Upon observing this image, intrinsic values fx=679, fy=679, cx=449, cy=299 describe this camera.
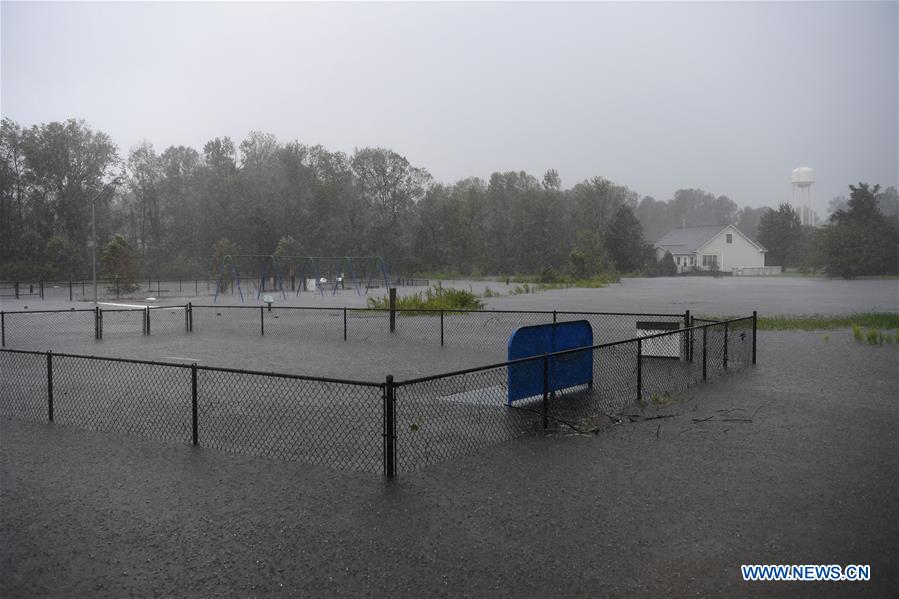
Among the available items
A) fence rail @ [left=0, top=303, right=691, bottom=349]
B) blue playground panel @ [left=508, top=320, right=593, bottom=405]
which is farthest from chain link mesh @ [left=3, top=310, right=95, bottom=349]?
blue playground panel @ [left=508, top=320, right=593, bottom=405]

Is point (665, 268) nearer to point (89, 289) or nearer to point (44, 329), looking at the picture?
point (89, 289)

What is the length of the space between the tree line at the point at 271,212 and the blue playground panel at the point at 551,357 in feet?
168

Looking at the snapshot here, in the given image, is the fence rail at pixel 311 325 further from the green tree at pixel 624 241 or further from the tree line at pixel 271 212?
the green tree at pixel 624 241

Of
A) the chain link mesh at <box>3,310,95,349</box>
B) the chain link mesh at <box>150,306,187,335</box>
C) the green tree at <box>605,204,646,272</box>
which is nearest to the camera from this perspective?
the chain link mesh at <box>3,310,95,349</box>

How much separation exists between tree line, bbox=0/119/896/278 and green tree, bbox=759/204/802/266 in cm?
2256

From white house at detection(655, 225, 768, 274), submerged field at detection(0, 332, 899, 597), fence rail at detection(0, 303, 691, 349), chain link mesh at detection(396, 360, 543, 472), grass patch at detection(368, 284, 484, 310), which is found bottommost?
submerged field at detection(0, 332, 899, 597)

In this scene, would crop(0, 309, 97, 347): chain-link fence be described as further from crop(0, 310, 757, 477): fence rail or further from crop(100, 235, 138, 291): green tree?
crop(100, 235, 138, 291): green tree

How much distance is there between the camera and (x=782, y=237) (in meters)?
96.8

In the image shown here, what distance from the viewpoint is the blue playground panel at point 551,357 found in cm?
928

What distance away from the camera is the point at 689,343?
542 inches

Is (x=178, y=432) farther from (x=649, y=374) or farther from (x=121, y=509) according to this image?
(x=649, y=374)

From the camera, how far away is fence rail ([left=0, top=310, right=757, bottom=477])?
730 centimetres

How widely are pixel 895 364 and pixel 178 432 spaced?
13.2m

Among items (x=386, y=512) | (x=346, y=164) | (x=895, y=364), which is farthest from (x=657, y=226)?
(x=386, y=512)
